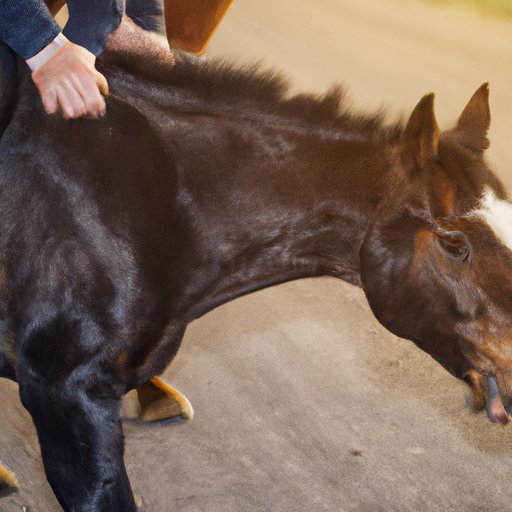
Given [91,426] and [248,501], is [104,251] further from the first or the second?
[248,501]

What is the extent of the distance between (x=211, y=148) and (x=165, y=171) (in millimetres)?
143

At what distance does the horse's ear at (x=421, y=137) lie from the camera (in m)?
1.90

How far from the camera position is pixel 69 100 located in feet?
6.12

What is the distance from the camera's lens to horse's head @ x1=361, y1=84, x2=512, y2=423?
190 cm

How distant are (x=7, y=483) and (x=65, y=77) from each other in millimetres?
1489

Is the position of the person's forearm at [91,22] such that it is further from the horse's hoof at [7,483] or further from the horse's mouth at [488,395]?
the horse's hoof at [7,483]

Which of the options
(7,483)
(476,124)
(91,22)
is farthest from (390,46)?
(7,483)

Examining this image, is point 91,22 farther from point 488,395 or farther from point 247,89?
point 488,395

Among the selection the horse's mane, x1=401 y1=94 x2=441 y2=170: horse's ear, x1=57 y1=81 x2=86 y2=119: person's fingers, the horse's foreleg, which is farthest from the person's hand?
x1=401 y1=94 x2=441 y2=170: horse's ear

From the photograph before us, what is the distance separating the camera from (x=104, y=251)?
192 centimetres

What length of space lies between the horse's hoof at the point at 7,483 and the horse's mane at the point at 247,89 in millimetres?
1473

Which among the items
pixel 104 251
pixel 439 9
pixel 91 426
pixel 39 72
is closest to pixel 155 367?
pixel 91 426

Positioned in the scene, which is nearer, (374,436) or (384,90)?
(374,436)

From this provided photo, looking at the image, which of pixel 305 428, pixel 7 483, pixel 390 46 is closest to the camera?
pixel 7 483
